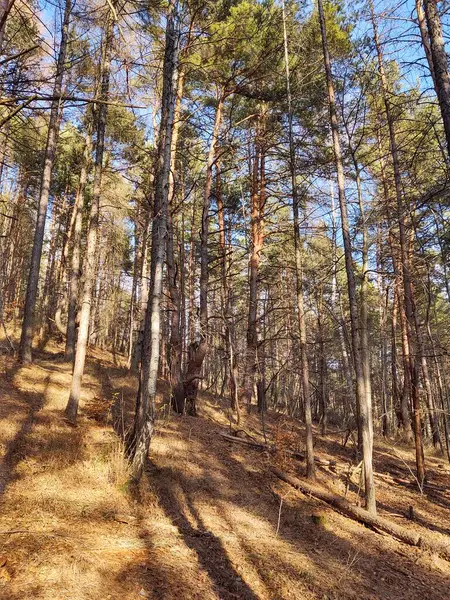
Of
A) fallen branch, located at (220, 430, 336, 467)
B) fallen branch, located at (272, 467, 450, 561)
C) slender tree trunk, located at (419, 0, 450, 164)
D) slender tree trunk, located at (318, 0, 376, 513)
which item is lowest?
fallen branch, located at (272, 467, 450, 561)

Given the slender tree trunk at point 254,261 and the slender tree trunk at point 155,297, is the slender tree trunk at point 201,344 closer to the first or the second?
the slender tree trunk at point 254,261

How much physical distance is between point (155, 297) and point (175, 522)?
3.66 meters

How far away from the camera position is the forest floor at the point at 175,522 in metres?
3.92

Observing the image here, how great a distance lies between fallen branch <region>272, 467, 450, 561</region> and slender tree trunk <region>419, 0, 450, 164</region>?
6.40m

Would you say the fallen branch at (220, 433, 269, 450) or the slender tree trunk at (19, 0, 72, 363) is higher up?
the slender tree trunk at (19, 0, 72, 363)

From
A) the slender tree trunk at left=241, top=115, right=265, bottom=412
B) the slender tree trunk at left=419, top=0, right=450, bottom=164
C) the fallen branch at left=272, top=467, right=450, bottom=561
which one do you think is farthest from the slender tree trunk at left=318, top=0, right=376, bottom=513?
the slender tree trunk at left=241, top=115, right=265, bottom=412

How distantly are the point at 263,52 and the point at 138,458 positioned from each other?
11487 millimetres

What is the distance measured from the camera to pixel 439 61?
5.20 meters

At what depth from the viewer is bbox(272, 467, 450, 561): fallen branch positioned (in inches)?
259

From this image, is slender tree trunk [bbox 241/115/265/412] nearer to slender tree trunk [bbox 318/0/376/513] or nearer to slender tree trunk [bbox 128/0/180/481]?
slender tree trunk [bbox 318/0/376/513]

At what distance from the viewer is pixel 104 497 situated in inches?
225

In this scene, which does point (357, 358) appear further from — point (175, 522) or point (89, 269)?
point (89, 269)

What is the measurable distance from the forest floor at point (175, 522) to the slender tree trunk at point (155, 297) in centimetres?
51

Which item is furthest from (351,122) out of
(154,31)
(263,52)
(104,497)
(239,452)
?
(104,497)
